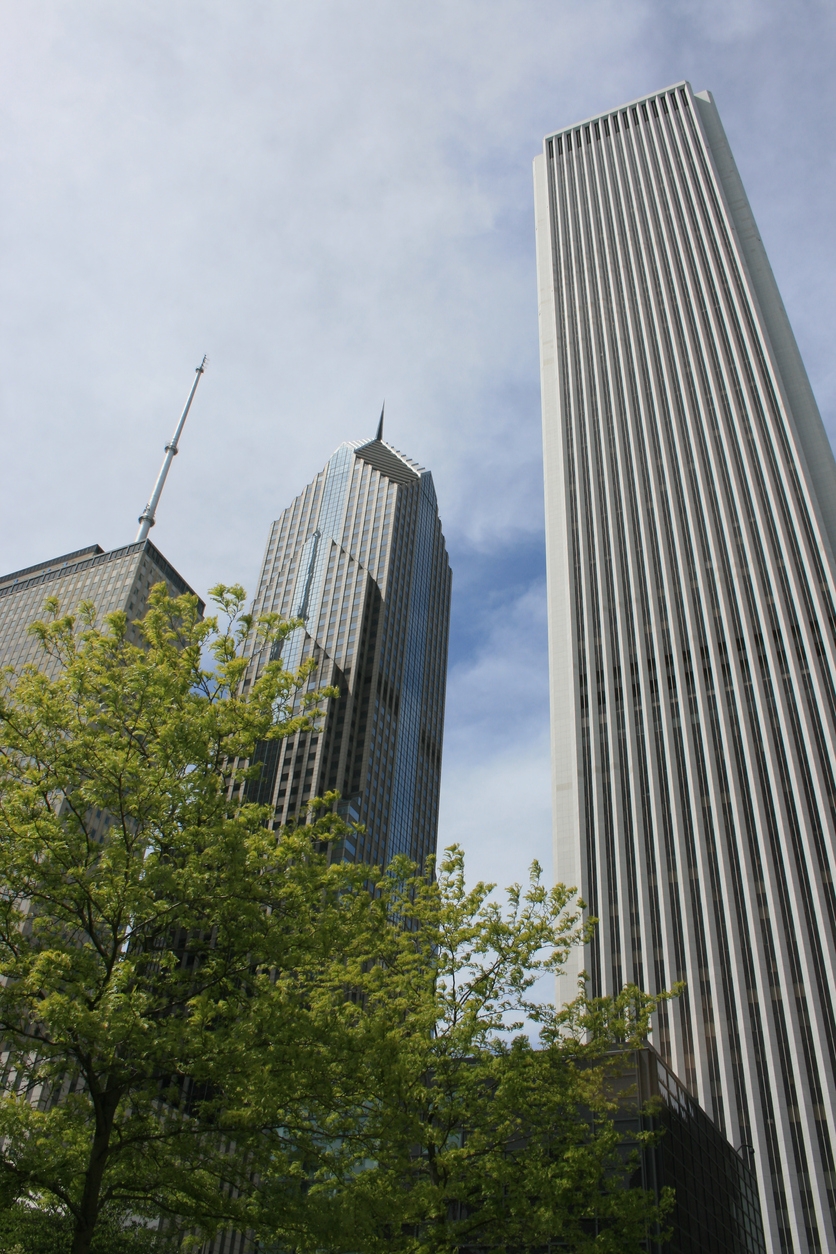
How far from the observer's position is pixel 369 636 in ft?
446

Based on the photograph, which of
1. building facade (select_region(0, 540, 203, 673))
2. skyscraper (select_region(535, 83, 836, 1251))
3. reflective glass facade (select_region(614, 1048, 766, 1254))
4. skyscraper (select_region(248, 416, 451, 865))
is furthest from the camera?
building facade (select_region(0, 540, 203, 673))

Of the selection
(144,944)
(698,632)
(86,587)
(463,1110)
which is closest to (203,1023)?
(144,944)

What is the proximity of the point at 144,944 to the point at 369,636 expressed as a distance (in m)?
121

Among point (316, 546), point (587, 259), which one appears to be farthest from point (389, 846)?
point (587, 259)

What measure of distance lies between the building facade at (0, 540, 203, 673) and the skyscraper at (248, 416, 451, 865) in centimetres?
1933

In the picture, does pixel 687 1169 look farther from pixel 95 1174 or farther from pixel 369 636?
pixel 369 636

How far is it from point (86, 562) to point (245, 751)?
131492 mm

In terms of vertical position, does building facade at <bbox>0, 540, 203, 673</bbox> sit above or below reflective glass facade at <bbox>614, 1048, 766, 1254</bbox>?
above

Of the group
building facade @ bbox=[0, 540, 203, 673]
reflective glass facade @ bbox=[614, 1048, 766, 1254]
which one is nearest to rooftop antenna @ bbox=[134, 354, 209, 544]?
building facade @ bbox=[0, 540, 203, 673]

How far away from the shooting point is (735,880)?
6481cm

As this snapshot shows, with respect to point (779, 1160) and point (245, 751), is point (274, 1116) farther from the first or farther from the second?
point (779, 1160)

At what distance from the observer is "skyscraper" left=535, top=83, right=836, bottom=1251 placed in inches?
2309

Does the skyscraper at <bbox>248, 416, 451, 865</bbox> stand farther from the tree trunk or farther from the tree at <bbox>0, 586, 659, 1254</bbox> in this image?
the tree trunk

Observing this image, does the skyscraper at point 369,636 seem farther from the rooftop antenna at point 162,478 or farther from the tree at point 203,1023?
the tree at point 203,1023
